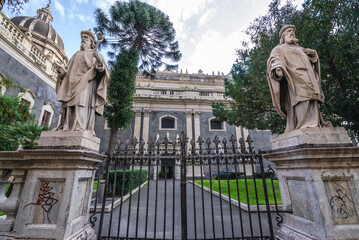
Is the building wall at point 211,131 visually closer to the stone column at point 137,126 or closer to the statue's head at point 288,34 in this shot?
the stone column at point 137,126

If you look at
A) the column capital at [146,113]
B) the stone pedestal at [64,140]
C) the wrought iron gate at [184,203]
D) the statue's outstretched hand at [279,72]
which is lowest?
the wrought iron gate at [184,203]

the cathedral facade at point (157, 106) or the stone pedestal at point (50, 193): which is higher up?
the cathedral facade at point (157, 106)

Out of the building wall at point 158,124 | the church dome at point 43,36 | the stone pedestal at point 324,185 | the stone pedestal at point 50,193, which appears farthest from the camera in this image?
the church dome at point 43,36

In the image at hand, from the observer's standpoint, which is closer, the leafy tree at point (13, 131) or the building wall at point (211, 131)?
the leafy tree at point (13, 131)

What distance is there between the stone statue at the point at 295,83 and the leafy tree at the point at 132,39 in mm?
8092

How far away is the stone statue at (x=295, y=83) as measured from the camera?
2275 millimetres

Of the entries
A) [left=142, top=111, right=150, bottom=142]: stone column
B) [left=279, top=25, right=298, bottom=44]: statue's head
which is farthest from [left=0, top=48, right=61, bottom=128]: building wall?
[left=279, top=25, right=298, bottom=44]: statue's head

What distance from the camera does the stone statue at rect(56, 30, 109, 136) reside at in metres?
2.52

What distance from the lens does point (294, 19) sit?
5.98 m

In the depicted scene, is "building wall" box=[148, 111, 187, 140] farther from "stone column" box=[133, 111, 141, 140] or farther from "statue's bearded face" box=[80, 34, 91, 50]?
"statue's bearded face" box=[80, 34, 91, 50]

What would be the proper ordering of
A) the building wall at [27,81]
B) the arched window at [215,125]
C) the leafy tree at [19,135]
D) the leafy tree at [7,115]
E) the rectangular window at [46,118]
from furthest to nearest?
the arched window at [215,125] < the rectangular window at [46,118] < the building wall at [27,81] < the leafy tree at [7,115] < the leafy tree at [19,135]

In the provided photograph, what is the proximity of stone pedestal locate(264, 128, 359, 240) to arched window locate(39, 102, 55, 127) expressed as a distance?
1439 centimetres

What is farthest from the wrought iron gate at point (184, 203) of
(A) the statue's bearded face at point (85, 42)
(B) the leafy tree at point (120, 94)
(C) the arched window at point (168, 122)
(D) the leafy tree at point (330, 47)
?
(C) the arched window at point (168, 122)

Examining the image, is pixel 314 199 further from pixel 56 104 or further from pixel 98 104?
pixel 56 104
